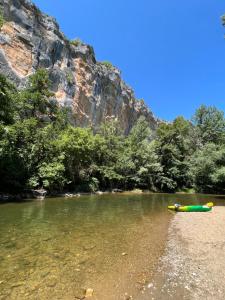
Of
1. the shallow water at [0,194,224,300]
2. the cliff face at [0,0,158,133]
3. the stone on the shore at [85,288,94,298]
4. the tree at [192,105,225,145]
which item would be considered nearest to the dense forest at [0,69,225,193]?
the tree at [192,105,225,145]

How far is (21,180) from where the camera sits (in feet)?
85.6

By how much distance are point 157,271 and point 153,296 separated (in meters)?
1.42

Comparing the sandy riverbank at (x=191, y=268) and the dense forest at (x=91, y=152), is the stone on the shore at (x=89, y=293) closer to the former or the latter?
the sandy riverbank at (x=191, y=268)

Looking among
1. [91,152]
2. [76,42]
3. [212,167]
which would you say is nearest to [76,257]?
[212,167]

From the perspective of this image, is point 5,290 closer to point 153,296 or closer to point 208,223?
point 153,296

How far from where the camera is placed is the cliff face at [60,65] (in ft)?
139

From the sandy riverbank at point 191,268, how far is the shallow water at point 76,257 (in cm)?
37

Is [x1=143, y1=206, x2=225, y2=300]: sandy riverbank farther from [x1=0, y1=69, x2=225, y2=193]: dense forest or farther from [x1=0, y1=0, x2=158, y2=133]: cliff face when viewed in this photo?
[x1=0, y1=0, x2=158, y2=133]: cliff face

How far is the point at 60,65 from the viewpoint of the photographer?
50.4 meters

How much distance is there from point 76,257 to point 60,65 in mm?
48915

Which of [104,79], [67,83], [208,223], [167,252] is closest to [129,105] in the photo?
[104,79]

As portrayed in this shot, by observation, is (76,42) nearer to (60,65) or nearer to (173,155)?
(60,65)

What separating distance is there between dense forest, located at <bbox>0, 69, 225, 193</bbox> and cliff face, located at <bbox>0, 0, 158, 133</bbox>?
7.18 m

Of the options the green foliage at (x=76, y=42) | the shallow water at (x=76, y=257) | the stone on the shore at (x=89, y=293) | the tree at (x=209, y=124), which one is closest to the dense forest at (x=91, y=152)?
the tree at (x=209, y=124)
